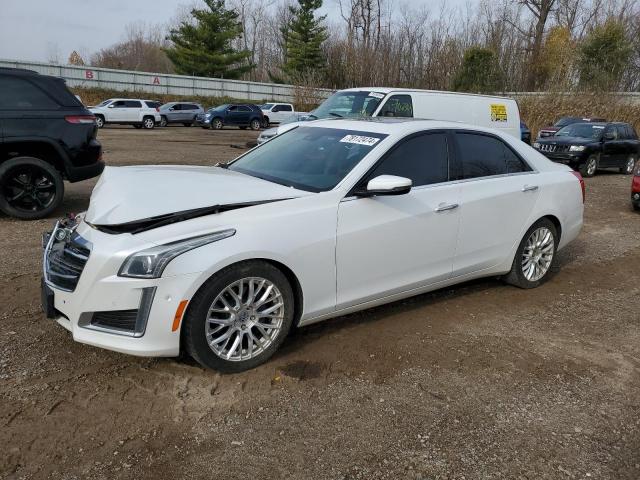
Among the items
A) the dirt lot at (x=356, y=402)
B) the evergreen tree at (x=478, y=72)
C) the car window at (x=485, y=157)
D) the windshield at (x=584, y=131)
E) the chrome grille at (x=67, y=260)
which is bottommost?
the dirt lot at (x=356, y=402)

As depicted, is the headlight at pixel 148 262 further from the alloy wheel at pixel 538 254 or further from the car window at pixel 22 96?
the car window at pixel 22 96

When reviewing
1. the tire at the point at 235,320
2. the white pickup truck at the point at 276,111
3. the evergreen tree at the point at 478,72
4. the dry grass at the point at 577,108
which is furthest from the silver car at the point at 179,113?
the tire at the point at 235,320

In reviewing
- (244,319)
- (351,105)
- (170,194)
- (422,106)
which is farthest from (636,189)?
(170,194)

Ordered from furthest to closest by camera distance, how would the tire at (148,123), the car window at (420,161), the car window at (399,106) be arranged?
the tire at (148,123), the car window at (399,106), the car window at (420,161)

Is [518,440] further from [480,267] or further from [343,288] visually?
[480,267]

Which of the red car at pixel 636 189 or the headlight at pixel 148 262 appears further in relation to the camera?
the red car at pixel 636 189

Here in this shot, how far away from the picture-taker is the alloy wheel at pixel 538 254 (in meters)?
5.11

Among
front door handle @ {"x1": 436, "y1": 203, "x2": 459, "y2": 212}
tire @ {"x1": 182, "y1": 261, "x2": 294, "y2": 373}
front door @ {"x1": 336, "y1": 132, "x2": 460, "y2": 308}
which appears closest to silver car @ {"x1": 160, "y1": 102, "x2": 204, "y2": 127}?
front door @ {"x1": 336, "y1": 132, "x2": 460, "y2": 308}

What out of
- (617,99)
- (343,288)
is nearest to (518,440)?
(343,288)

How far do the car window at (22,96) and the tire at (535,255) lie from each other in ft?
19.8

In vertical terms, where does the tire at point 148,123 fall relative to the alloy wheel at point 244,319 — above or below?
Result: below

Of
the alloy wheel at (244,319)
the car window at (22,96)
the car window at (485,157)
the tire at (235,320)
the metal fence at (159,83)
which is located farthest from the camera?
the metal fence at (159,83)

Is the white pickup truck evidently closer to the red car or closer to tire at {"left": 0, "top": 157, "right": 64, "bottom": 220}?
the red car

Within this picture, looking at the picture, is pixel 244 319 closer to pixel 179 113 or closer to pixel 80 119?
pixel 80 119
